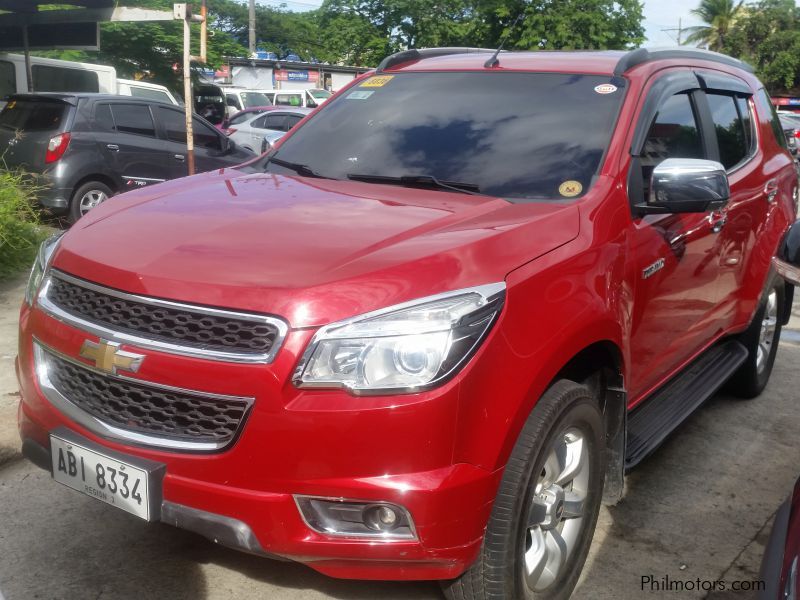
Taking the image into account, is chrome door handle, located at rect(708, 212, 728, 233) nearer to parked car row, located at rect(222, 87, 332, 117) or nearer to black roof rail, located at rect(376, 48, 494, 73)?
black roof rail, located at rect(376, 48, 494, 73)

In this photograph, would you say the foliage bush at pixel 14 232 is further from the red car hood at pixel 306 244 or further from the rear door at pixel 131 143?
the red car hood at pixel 306 244

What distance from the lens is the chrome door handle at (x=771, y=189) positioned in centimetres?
468

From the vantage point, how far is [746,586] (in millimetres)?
3180

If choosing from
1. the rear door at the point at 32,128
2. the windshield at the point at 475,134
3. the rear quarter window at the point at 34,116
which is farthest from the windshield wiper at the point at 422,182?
the rear quarter window at the point at 34,116

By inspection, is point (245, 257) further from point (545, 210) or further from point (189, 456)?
point (545, 210)

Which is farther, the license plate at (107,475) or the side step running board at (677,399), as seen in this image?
the side step running board at (677,399)

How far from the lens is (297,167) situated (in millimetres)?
3746

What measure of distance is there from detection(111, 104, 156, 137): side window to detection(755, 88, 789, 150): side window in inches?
294

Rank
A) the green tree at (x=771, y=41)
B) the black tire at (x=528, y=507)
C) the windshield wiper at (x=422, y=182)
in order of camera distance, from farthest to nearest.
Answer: the green tree at (x=771, y=41)
the windshield wiper at (x=422, y=182)
the black tire at (x=528, y=507)

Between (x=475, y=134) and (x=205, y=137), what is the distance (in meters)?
8.51

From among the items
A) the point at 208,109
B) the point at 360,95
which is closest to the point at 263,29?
the point at 208,109

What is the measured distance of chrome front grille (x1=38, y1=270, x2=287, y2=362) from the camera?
7.61ft

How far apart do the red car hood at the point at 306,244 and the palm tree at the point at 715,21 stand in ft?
207

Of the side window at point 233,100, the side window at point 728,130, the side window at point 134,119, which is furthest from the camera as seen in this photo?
the side window at point 233,100
